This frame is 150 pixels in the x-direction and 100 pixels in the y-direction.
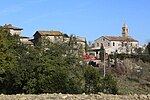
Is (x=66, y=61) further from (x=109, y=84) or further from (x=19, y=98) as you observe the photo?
(x=19, y=98)

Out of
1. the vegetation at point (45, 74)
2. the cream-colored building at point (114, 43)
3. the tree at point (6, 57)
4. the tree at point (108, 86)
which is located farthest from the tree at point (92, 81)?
the cream-colored building at point (114, 43)

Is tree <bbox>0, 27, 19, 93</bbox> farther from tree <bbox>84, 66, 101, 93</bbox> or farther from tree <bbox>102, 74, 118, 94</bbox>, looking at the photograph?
tree <bbox>102, 74, 118, 94</bbox>

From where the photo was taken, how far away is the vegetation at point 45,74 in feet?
80.4

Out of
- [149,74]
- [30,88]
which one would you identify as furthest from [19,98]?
[149,74]

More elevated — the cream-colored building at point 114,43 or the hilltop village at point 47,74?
the cream-colored building at point 114,43

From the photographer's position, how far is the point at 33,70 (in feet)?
89.2

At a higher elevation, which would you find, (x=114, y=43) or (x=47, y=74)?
(x=114, y=43)

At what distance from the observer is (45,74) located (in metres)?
26.2

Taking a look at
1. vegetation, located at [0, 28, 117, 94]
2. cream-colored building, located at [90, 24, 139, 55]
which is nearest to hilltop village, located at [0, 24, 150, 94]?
vegetation, located at [0, 28, 117, 94]

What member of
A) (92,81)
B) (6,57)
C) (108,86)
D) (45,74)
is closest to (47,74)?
(45,74)

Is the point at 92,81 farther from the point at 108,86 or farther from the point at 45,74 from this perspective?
the point at 45,74

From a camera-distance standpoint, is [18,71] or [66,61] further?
[66,61]

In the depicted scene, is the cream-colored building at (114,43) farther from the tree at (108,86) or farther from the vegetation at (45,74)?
the tree at (108,86)

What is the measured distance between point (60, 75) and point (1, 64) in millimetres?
7335
